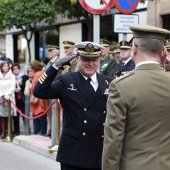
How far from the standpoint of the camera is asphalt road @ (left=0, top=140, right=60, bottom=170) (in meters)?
7.51

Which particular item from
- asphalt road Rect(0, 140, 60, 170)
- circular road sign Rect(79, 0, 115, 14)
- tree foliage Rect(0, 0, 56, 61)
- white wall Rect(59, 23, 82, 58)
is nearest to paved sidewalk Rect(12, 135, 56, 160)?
asphalt road Rect(0, 140, 60, 170)

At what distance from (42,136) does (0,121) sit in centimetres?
145

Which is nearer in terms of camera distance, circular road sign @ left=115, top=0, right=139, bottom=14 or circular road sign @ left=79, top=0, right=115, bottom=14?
circular road sign @ left=79, top=0, right=115, bottom=14

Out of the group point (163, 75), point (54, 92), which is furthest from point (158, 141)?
point (54, 92)

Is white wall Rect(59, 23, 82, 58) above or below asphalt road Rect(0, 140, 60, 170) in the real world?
above

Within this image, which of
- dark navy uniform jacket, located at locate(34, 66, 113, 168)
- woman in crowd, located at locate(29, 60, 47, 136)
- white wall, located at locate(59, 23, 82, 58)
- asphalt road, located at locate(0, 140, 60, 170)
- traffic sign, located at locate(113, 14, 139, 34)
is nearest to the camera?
dark navy uniform jacket, located at locate(34, 66, 113, 168)

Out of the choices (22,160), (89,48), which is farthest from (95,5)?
(22,160)

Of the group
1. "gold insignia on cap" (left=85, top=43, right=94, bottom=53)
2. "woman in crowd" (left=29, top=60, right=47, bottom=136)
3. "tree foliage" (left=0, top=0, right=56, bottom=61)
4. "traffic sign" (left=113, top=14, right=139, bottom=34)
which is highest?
"tree foliage" (left=0, top=0, right=56, bottom=61)

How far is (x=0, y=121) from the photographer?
1067 centimetres

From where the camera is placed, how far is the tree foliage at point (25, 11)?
58.0 ft

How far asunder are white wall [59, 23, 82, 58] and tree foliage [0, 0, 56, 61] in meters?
1.68

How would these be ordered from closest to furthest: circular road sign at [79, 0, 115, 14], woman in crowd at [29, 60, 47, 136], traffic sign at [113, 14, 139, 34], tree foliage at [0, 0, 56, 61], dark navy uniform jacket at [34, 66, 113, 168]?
dark navy uniform jacket at [34, 66, 113, 168] < circular road sign at [79, 0, 115, 14] < traffic sign at [113, 14, 139, 34] < woman in crowd at [29, 60, 47, 136] < tree foliage at [0, 0, 56, 61]

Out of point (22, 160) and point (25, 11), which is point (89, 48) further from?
point (25, 11)

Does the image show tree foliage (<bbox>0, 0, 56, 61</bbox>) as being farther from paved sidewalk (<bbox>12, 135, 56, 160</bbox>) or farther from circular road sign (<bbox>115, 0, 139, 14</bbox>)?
circular road sign (<bbox>115, 0, 139, 14</bbox>)
